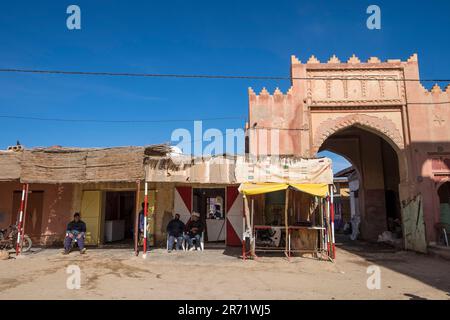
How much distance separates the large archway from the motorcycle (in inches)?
602

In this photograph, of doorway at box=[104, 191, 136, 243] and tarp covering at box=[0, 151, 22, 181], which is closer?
tarp covering at box=[0, 151, 22, 181]

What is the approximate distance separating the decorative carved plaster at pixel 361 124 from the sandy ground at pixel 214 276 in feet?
16.1

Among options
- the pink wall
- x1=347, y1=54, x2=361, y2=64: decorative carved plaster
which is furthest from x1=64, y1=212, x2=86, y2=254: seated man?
x1=347, y1=54, x2=361, y2=64: decorative carved plaster

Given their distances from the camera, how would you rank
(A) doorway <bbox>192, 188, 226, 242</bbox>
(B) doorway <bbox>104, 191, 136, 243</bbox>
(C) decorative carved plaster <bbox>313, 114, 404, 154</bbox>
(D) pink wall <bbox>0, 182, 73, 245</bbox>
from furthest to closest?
(B) doorway <bbox>104, 191, 136, 243</bbox>, (A) doorway <bbox>192, 188, 226, 242</bbox>, (C) decorative carved plaster <bbox>313, 114, 404, 154</bbox>, (D) pink wall <bbox>0, 182, 73, 245</bbox>

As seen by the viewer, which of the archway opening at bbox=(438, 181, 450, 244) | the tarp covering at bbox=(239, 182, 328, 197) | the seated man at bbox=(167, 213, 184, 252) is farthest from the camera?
the archway opening at bbox=(438, 181, 450, 244)

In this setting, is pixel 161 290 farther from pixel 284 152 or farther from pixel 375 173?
pixel 375 173

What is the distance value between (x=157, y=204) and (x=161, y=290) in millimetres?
7309

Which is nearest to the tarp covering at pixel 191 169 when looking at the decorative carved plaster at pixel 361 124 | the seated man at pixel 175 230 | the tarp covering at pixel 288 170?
the tarp covering at pixel 288 170

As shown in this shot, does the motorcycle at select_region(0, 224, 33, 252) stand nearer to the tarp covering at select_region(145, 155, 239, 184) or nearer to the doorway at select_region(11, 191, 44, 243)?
the doorway at select_region(11, 191, 44, 243)

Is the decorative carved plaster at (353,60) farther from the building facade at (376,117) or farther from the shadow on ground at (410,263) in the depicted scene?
the shadow on ground at (410,263)

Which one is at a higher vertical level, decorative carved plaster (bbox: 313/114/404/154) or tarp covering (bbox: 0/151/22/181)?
decorative carved plaster (bbox: 313/114/404/154)

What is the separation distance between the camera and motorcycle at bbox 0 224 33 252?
1298 centimetres

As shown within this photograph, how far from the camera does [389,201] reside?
19.5m
